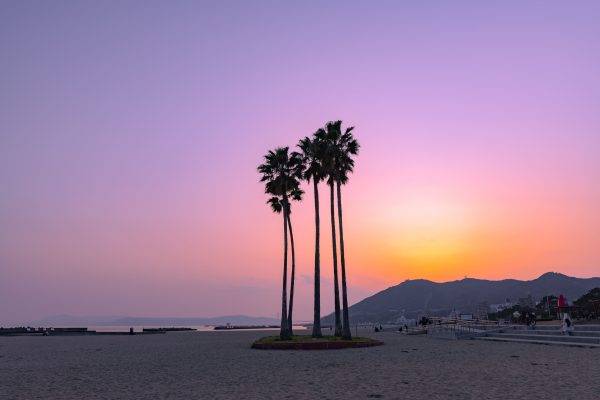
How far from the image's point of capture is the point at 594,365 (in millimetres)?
22062

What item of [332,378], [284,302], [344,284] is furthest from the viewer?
[284,302]

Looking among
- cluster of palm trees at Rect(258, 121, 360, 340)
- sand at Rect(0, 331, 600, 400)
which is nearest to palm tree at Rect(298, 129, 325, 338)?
cluster of palm trees at Rect(258, 121, 360, 340)

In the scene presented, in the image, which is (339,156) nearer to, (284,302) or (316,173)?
(316,173)

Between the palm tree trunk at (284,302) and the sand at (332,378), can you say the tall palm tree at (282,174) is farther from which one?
the sand at (332,378)

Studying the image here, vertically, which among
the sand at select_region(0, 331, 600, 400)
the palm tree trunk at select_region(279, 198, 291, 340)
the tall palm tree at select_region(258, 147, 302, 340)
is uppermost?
the tall palm tree at select_region(258, 147, 302, 340)

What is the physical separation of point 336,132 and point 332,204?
621 centimetres

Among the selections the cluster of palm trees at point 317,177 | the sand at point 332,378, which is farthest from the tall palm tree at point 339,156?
the sand at point 332,378

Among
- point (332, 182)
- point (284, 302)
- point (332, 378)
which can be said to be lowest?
point (332, 378)

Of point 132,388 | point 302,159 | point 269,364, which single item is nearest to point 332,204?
point 302,159

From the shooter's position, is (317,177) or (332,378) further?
(317,177)

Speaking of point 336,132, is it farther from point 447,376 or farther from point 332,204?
point 447,376

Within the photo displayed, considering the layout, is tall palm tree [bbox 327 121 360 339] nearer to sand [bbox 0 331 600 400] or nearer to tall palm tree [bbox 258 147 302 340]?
tall palm tree [bbox 258 147 302 340]

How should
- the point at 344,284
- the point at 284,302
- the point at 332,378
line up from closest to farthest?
the point at 332,378, the point at 344,284, the point at 284,302

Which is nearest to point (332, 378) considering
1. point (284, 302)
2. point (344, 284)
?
point (344, 284)
